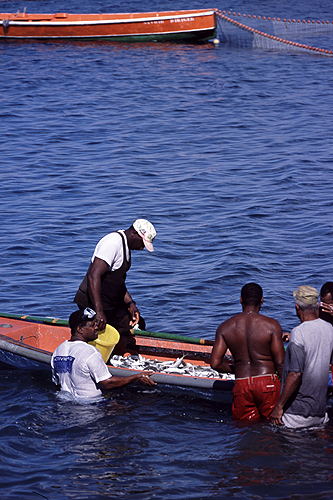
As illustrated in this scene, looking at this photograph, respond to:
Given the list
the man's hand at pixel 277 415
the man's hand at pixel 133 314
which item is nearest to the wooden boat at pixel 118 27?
the man's hand at pixel 133 314

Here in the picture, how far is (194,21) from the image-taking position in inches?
1421

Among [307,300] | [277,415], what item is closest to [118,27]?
[307,300]

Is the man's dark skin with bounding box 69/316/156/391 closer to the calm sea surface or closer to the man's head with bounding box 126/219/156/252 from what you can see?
the calm sea surface

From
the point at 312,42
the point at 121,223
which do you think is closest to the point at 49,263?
the point at 121,223

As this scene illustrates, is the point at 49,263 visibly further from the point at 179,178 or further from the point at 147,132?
the point at 147,132

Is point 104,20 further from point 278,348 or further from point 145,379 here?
point 278,348

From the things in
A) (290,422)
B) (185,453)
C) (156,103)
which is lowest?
(185,453)

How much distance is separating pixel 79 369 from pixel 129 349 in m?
1.97

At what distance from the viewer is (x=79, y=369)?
25.7ft

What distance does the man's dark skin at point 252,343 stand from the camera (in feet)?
23.0

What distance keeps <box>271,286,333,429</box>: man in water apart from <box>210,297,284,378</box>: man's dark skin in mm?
385

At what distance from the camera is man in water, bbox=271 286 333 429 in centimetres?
654

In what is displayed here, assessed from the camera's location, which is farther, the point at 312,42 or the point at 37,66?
the point at 312,42

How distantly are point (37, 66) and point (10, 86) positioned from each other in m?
3.77
